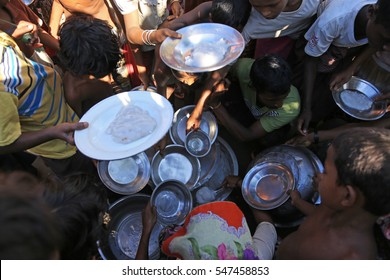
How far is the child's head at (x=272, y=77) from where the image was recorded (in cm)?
240

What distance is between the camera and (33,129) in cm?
227

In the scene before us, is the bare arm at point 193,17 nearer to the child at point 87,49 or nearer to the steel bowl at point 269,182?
the child at point 87,49

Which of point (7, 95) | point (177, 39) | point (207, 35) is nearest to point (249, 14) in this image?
point (207, 35)

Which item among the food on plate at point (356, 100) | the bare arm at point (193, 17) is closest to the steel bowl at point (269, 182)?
the food on plate at point (356, 100)

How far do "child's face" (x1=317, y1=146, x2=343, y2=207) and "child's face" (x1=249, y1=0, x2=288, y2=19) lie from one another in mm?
1097

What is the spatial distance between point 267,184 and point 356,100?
110 centimetres

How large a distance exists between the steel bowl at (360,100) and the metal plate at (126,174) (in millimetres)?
1763

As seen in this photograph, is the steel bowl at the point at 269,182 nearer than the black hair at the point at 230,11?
No

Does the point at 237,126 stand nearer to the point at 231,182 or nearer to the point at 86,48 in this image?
the point at 231,182

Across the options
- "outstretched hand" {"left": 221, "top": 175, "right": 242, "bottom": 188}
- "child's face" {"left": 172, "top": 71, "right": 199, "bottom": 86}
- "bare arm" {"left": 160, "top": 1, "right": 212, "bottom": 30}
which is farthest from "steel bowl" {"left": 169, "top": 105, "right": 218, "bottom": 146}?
"bare arm" {"left": 160, "top": 1, "right": 212, "bottom": 30}

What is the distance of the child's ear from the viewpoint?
162 centimetres

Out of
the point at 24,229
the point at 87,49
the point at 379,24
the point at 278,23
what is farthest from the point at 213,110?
the point at 24,229

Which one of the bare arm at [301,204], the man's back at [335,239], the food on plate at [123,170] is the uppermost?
the man's back at [335,239]

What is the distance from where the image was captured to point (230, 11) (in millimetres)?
2486
